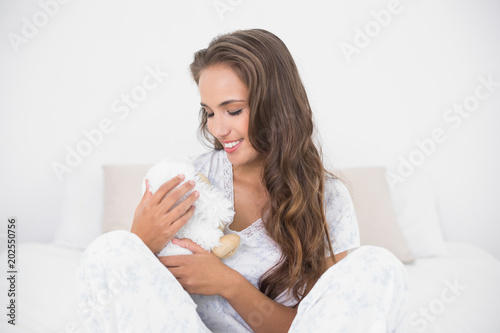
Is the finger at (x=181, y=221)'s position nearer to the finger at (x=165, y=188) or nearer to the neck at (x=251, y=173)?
the finger at (x=165, y=188)

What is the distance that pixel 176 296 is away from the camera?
100cm

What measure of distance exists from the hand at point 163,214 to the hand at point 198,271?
5 cm

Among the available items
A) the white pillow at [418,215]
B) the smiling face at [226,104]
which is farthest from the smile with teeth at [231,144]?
the white pillow at [418,215]

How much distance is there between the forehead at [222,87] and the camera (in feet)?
4.05

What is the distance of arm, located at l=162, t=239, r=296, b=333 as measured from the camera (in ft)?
3.71

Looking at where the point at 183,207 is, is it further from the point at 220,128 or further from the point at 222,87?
the point at 222,87

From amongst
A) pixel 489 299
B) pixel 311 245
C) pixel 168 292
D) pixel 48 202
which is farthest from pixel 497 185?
pixel 48 202

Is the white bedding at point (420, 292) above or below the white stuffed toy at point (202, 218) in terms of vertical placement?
below

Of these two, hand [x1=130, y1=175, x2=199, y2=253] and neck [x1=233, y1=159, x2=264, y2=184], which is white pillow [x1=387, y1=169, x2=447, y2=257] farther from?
hand [x1=130, y1=175, x2=199, y2=253]

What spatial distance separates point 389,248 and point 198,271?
1128mm

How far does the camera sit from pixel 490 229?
2523mm

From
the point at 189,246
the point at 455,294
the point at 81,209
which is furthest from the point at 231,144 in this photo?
the point at 81,209

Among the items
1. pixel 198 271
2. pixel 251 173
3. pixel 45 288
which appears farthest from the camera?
pixel 45 288

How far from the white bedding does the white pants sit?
17.5 inches
